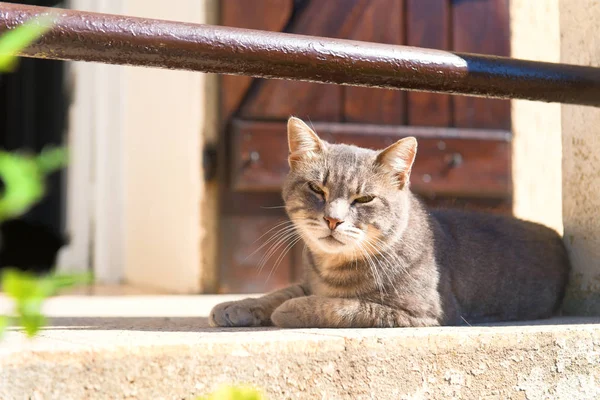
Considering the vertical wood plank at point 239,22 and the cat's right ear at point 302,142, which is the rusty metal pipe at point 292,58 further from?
the vertical wood plank at point 239,22

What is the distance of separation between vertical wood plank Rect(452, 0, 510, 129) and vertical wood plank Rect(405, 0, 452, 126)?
0.06m

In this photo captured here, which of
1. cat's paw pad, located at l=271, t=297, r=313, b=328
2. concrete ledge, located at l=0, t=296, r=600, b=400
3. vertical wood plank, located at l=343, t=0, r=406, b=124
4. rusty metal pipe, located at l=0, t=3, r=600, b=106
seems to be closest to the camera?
concrete ledge, located at l=0, t=296, r=600, b=400

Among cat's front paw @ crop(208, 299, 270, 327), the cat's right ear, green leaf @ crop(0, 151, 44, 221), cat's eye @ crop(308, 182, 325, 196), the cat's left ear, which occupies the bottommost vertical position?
cat's front paw @ crop(208, 299, 270, 327)

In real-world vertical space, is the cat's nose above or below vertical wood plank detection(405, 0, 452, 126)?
below

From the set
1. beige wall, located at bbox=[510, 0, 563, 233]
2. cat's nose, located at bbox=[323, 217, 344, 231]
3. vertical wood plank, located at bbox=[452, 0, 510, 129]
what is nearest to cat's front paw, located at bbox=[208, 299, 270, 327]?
cat's nose, located at bbox=[323, 217, 344, 231]

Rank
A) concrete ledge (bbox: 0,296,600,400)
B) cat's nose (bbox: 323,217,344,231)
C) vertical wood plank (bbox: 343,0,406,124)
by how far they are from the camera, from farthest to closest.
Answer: vertical wood plank (bbox: 343,0,406,124) → cat's nose (bbox: 323,217,344,231) → concrete ledge (bbox: 0,296,600,400)

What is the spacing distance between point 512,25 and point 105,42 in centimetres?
317

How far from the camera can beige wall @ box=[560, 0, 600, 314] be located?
229 centimetres

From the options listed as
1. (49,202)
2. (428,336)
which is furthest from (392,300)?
(49,202)

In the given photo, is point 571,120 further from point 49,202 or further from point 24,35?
point 49,202

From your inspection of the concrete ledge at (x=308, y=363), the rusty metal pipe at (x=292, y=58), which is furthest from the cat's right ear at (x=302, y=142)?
the concrete ledge at (x=308, y=363)

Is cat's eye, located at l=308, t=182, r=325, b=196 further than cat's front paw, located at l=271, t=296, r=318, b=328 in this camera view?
Yes

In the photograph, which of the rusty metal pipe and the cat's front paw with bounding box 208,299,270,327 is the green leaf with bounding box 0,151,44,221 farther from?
the cat's front paw with bounding box 208,299,270,327

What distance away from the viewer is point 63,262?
5.39 m
